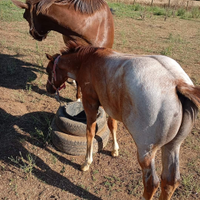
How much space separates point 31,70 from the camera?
234 inches

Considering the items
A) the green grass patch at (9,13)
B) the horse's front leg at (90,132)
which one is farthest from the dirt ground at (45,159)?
the green grass patch at (9,13)

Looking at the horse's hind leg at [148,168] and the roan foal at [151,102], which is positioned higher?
the roan foal at [151,102]

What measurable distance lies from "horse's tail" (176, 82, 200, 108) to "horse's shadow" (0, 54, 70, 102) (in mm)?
3376

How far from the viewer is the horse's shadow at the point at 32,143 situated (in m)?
2.98

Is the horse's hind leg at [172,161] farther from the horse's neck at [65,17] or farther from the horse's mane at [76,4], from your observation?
the horse's mane at [76,4]

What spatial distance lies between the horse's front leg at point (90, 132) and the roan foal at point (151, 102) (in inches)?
16.2

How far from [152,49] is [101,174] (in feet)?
19.2

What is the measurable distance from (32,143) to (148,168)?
7.02 feet

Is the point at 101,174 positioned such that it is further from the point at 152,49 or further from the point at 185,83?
the point at 152,49

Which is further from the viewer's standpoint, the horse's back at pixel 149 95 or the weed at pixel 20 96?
the weed at pixel 20 96

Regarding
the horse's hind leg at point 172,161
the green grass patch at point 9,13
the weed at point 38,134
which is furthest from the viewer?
the green grass patch at point 9,13

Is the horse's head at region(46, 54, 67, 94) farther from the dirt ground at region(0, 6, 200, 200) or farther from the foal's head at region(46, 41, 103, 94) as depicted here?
the dirt ground at region(0, 6, 200, 200)

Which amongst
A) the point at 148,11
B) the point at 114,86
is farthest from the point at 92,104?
the point at 148,11

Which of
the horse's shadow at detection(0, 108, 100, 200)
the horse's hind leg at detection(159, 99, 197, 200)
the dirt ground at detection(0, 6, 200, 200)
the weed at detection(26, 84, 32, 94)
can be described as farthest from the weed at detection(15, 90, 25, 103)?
the horse's hind leg at detection(159, 99, 197, 200)
